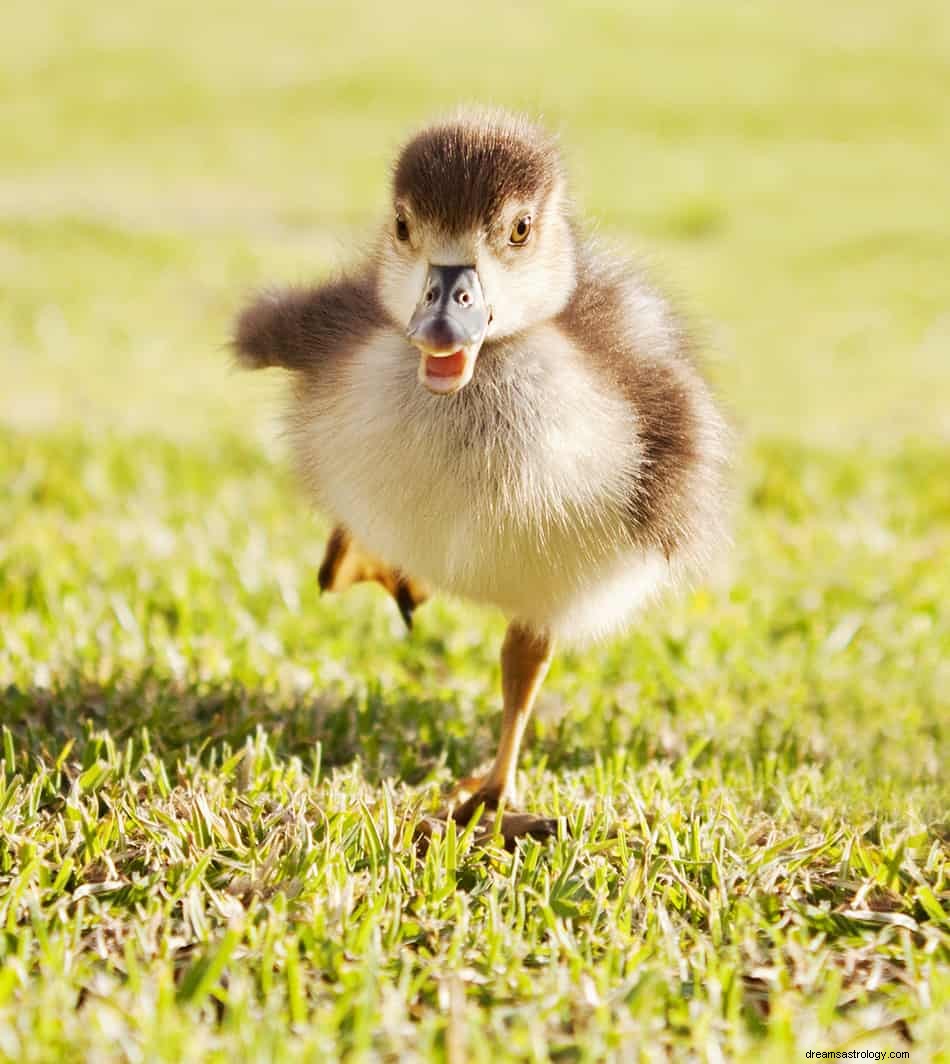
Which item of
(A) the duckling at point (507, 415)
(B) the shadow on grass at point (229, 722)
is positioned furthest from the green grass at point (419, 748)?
(A) the duckling at point (507, 415)

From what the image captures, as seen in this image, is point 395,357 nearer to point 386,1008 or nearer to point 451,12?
point 386,1008

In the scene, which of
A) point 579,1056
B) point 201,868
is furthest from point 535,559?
point 579,1056

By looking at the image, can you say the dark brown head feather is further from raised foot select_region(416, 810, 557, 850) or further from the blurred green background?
raised foot select_region(416, 810, 557, 850)

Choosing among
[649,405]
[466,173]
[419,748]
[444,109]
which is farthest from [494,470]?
[444,109]

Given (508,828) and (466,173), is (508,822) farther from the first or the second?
(466,173)

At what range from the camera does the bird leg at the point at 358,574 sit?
3529 mm

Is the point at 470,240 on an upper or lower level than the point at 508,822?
upper

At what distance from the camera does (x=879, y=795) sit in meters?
3.01

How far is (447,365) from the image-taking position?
2.45m

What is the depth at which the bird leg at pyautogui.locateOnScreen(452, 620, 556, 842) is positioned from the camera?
113 inches

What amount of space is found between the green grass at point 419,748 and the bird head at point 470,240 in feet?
1.81

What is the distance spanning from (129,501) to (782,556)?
253cm

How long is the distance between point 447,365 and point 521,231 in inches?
16.0

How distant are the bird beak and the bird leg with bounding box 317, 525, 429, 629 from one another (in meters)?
1.07
